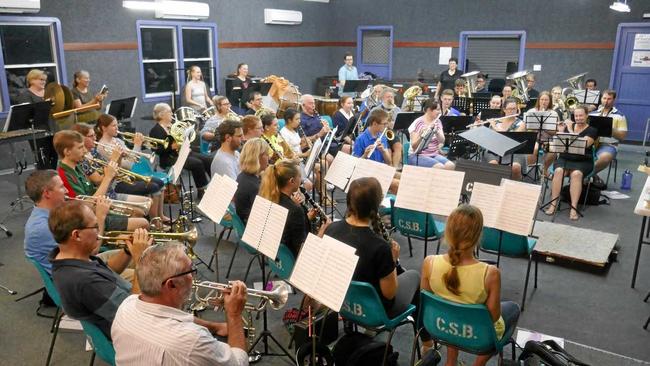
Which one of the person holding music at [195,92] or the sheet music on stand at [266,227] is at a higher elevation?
the person holding music at [195,92]

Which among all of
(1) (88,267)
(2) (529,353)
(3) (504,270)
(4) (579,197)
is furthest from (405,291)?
(4) (579,197)

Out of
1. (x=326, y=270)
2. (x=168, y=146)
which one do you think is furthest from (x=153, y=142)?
(x=326, y=270)

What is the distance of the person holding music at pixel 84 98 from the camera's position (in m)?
8.14

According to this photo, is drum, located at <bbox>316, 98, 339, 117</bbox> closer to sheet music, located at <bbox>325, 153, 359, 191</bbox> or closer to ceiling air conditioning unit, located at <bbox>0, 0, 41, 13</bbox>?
ceiling air conditioning unit, located at <bbox>0, 0, 41, 13</bbox>

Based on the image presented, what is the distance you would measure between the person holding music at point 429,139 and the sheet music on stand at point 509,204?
2993 millimetres

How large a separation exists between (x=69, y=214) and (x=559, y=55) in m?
13.0

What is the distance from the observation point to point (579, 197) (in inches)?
295

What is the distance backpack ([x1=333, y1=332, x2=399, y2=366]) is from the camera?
3.47 meters

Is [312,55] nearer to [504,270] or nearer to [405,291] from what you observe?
[504,270]

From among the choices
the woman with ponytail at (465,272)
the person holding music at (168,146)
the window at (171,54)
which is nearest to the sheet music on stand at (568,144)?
the woman with ponytail at (465,272)

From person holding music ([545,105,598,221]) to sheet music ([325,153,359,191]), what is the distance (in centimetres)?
354

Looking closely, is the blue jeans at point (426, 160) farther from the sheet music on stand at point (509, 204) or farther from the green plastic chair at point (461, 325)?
the green plastic chair at point (461, 325)

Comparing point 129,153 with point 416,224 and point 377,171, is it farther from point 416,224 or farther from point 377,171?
point 416,224

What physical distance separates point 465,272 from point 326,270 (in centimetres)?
84
